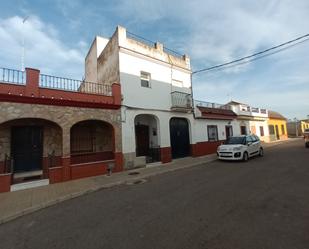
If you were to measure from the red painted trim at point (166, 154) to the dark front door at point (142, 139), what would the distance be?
1641 millimetres

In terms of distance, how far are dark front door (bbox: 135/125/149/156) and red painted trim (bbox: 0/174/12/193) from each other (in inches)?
304

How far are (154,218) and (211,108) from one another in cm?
1499

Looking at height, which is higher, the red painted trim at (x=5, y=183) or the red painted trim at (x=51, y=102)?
the red painted trim at (x=51, y=102)

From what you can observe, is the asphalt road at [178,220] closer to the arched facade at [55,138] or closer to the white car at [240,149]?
the arched facade at [55,138]

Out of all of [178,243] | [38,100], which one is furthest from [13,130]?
[178,243]

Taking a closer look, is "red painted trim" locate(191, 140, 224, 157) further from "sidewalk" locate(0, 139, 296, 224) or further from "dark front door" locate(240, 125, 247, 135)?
"dark front door" locate(240, 125, 247, 135)

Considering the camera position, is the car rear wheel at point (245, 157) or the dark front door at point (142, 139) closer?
the car rear wheel at point (245, 157)

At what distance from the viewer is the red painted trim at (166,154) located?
41.5 feet

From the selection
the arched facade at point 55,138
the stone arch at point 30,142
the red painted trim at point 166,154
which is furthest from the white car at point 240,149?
the stone arch at point 30,142

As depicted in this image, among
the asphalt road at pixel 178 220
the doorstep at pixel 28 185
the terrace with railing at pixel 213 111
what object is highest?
the terrace with railing at pixel 213 111

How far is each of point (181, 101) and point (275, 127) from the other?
23.6 metres

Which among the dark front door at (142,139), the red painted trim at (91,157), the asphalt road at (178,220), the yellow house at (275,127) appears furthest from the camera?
the yellow house at (275,127)

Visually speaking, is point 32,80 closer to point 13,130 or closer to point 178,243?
point 13,130

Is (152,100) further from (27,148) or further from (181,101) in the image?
(27,148)
